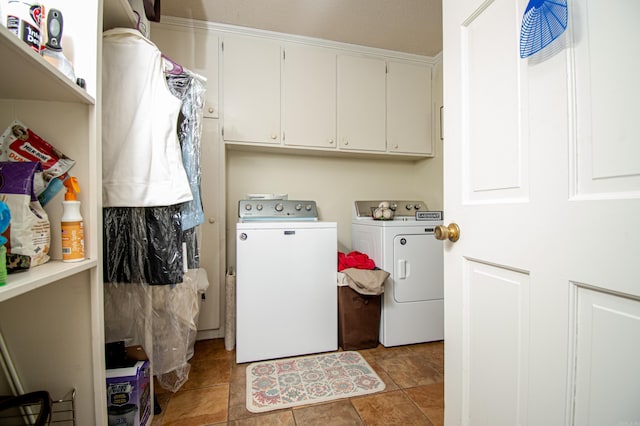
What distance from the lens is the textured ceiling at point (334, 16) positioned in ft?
6.18

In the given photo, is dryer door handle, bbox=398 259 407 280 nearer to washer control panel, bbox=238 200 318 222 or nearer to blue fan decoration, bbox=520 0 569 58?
washer control panel, bbox=238 200 318 222

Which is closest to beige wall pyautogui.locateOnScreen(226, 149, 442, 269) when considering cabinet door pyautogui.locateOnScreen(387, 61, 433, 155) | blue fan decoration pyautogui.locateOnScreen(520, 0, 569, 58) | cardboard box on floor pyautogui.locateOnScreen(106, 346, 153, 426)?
cabinet door pyautogui.locateOnScreen(387, 61, 433, 155)

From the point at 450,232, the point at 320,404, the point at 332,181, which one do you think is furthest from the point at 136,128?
the point at 332,181

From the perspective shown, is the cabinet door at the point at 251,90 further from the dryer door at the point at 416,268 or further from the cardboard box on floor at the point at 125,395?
the cardboard box on floor at the point at 125,395

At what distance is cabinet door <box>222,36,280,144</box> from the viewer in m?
2.10

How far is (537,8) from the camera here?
57 centimetres

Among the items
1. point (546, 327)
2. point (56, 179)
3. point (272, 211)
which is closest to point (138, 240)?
point (56, 179)

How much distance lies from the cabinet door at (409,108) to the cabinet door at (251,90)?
1.02 m

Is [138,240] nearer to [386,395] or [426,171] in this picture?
[386,395]

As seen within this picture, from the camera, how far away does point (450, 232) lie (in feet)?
2.70

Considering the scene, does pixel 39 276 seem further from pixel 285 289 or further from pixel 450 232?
pixel 285 289

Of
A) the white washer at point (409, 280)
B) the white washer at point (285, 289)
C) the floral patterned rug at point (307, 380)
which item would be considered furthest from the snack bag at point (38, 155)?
the white washer at point (409, 280)

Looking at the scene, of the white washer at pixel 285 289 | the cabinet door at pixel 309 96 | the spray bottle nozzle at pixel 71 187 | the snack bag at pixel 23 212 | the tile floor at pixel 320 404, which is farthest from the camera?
the cabinet door at pixel 309 96

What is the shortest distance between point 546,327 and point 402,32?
7.69ft
